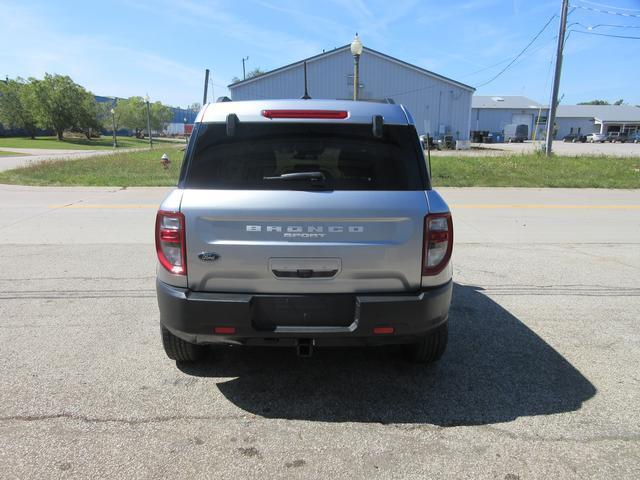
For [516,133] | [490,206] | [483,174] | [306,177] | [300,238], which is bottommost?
[490,206]

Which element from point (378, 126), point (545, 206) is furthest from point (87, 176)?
point (378, 126)

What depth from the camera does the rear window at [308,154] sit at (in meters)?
3.01

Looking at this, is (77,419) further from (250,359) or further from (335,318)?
(335,318)

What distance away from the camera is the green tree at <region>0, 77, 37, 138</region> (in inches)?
2581

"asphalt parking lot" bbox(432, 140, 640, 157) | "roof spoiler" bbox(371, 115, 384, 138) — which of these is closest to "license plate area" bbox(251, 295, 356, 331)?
"roof spoiler" bbox(371, 115, 384, 138)

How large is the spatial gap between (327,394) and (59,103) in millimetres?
73123

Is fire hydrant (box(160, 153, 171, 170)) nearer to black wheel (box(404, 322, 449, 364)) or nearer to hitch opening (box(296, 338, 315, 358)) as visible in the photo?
black wheel (box(404, 322, 449, 364))

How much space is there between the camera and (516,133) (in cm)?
6688

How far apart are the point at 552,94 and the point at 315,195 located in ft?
79.7

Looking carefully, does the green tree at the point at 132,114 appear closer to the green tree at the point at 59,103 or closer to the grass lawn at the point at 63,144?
the green tree at the point at 59,103

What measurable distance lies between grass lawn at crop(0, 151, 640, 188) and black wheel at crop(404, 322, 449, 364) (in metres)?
12.4

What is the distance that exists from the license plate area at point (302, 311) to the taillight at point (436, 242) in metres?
0.51

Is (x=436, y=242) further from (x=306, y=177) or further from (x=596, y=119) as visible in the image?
(x=596, y=119)

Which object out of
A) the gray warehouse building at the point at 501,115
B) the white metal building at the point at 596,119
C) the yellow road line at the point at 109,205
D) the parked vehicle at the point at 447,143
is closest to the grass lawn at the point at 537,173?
the yellow road line at the point at 109,205
